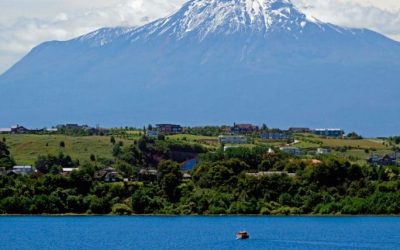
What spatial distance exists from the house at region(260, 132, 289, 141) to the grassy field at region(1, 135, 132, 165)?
26007mm

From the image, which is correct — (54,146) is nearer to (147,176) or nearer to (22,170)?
(22,170)

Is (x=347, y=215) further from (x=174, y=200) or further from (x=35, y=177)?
(x=35, y=177)

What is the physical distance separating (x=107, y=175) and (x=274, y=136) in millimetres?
57930

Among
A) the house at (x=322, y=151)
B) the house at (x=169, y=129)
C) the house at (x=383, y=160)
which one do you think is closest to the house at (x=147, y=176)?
the house at (x=322, y=151)

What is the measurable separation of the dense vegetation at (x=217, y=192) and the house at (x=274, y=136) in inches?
2074

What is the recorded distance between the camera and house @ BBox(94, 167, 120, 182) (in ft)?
325

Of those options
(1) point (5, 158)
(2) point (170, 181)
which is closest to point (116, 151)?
(1) point (5, 158)

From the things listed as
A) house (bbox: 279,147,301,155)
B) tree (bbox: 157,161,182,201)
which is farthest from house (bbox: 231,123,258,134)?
tree (bbox: 157,161,182,201)

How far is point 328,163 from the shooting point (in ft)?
312

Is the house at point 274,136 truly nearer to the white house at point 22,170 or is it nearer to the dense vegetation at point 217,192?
the white house at point 22,170

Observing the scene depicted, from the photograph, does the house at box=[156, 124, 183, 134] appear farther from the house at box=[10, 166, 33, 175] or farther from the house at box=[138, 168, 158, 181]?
the house at box=[138, 168, 158, 181]
